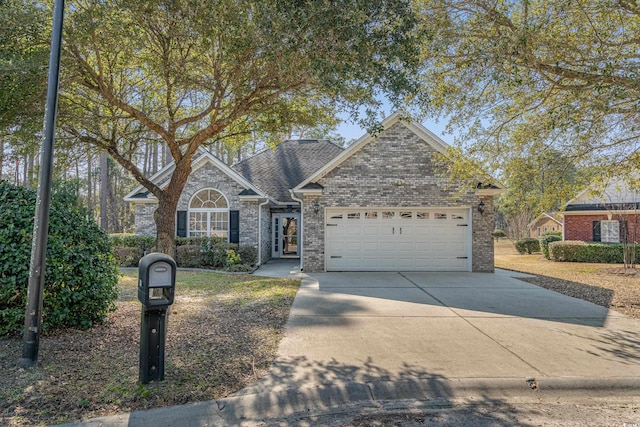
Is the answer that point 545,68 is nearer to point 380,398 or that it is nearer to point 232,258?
point 380,398

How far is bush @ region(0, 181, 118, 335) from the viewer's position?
14.8 ft

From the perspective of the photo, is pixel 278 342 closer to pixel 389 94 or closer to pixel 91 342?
pixel 91 342

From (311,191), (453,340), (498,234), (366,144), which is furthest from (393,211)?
(498,234)

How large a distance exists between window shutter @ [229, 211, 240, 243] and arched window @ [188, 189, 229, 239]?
1.15ft

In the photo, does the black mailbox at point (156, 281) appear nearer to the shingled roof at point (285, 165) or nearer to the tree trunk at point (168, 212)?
the tree trunk at point (168, 212)

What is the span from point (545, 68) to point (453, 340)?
5146 millimetres

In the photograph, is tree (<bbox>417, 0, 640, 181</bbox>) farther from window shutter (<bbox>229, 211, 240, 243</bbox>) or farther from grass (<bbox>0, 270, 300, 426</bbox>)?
window shutter (<bbox>229, 211, 240, 243</bbox>)

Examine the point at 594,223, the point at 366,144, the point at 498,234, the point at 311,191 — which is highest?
the point at 366,144

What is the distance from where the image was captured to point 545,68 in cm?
661

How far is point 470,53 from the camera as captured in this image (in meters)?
6.65

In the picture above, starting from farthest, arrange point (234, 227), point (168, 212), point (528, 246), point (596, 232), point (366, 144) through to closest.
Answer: point (528, 246) < point (596, 232) < point (234, 227) < point (366, 144) < point (168, 212)

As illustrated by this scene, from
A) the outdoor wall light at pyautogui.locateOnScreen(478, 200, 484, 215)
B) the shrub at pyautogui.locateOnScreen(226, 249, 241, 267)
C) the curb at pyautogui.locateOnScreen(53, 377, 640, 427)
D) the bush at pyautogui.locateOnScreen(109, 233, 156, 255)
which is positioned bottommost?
the curb at pyautogui.locateOnScreen(53, 377, 640, 427)

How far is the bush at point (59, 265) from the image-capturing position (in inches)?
177

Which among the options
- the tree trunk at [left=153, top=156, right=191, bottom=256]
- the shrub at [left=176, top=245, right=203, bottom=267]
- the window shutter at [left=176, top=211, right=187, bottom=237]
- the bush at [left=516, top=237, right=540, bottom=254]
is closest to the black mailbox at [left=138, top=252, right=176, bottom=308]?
the tree trunk at [left=153, top=156, right=191, bottom=256]
